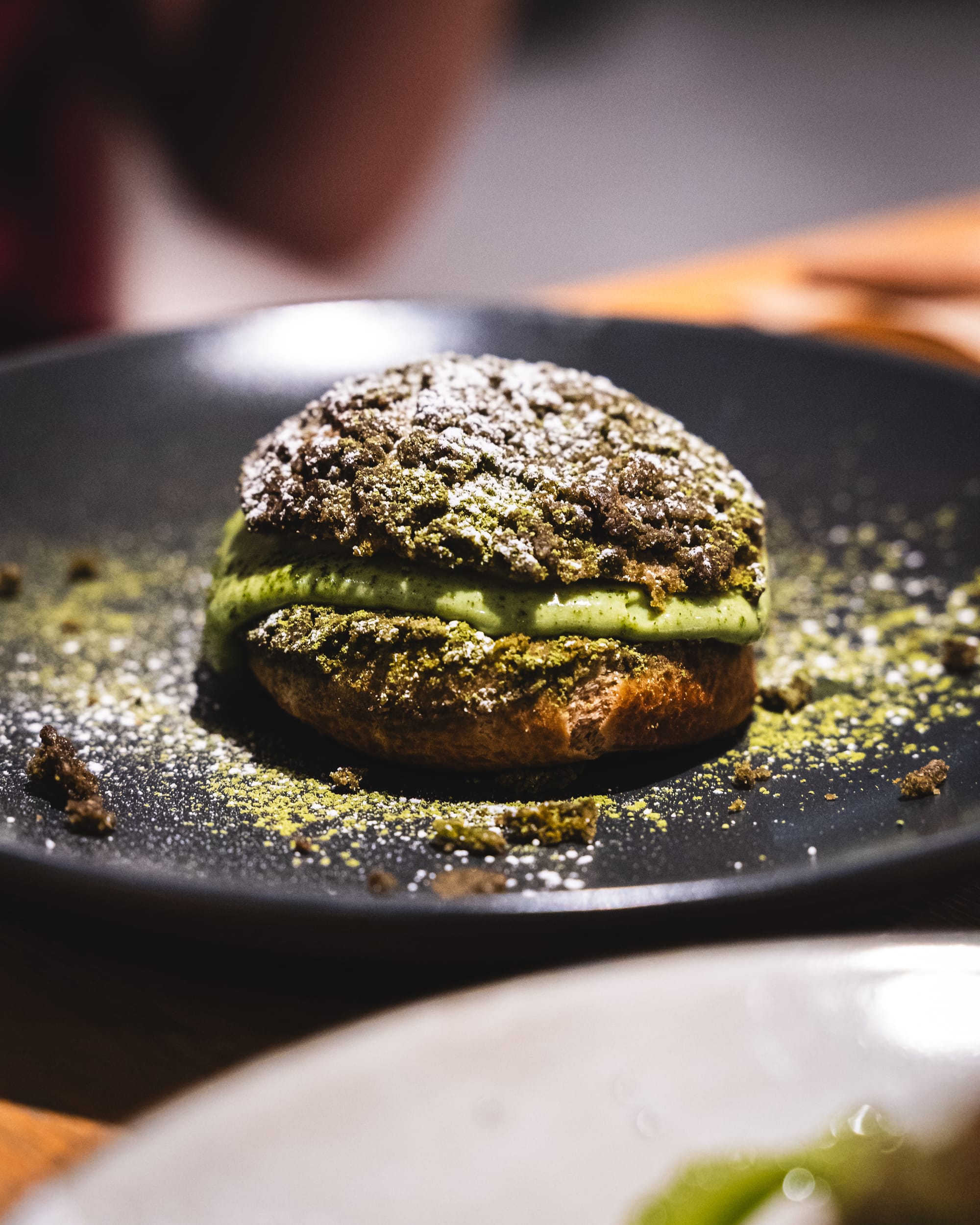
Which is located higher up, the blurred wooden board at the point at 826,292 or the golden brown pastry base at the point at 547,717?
the blurred wooden board at the point at 826,292

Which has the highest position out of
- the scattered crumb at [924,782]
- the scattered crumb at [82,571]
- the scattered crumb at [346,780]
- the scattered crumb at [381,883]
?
the scattered crumb at [82,571]

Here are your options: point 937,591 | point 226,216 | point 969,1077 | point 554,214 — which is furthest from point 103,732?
point 554,214

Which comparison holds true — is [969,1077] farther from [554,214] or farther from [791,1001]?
[554,214]

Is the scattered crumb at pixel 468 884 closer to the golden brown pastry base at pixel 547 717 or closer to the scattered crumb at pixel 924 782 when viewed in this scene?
the golden brown pastry base at pixel 547 717

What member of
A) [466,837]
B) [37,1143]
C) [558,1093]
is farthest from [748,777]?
[37,1143]

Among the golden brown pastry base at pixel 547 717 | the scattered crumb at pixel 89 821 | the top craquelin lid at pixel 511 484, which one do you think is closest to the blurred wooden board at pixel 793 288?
the top craquelin lid at pixel 511 484
